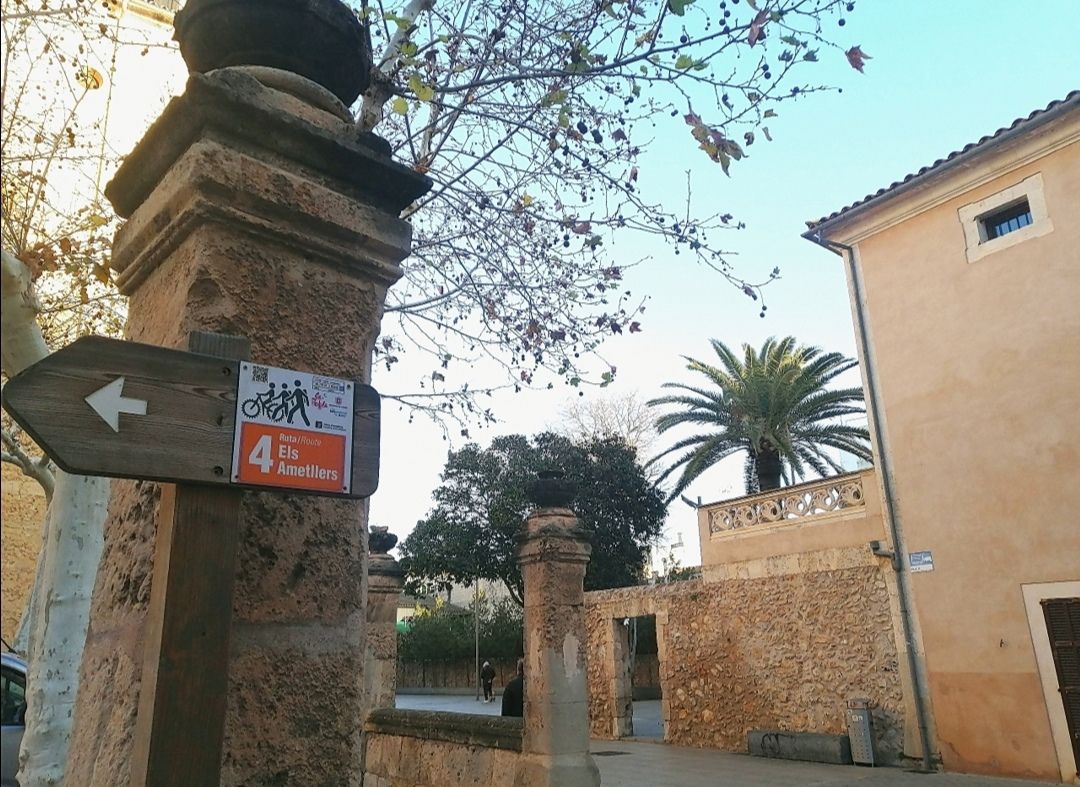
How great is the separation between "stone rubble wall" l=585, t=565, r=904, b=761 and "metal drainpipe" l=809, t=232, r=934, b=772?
25 cm

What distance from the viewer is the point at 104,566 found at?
1.75 meters

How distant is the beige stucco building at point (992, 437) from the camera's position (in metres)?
8.98

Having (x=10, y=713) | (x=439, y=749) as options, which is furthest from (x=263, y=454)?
(x=10, y=713)

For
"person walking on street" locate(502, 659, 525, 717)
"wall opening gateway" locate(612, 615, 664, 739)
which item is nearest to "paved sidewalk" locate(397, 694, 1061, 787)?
"wall opening gateway" locate(612, 615, 664, 739)

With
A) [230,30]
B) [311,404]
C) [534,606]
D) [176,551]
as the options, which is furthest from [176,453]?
[534,606]

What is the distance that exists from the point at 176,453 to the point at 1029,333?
10.7 metres

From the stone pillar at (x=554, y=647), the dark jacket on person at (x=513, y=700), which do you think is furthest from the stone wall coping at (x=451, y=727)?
the dark jacket on person at (x=513, y=700)

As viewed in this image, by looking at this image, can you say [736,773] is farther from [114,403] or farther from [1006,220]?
[114,403]

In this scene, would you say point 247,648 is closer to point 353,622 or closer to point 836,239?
point 353,622

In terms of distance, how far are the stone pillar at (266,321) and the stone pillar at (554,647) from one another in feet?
14.4

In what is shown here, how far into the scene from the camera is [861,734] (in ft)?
33.1

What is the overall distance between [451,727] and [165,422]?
20.2 feet

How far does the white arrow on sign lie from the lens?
51.6 inches

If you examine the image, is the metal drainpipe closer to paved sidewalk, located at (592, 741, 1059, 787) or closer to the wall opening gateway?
paved sidewalk, located at (592, 741, 1059, 787)
